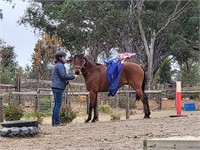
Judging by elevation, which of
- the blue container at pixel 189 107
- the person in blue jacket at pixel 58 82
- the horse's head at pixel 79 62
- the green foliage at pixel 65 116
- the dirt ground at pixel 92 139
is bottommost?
the dirt ground at pixel 92 139

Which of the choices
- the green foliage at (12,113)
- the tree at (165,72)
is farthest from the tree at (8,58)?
the green foliage at (12,113)

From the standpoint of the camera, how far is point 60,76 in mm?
10734

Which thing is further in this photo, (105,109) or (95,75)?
(105,109)

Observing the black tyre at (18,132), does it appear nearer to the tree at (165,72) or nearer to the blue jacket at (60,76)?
the blue jacket at (60,76)

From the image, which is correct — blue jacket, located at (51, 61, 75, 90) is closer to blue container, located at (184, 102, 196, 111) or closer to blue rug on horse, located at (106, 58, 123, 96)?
blue rug on horse, located at (106, 58, 123, 96)

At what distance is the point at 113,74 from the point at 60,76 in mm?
1712

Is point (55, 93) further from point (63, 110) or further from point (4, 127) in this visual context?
point (4, 127)

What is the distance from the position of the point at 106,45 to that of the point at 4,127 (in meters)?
27.7

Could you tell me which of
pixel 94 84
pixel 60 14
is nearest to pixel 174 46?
pixel 60 14

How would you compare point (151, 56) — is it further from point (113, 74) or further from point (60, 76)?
point (60, 76)

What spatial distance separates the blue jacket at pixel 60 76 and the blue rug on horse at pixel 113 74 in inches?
57.8

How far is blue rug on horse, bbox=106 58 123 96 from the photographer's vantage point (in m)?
11.9

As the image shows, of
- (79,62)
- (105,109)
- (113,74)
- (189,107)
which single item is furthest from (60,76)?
(189,107)

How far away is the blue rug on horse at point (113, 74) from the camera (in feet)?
39.2
